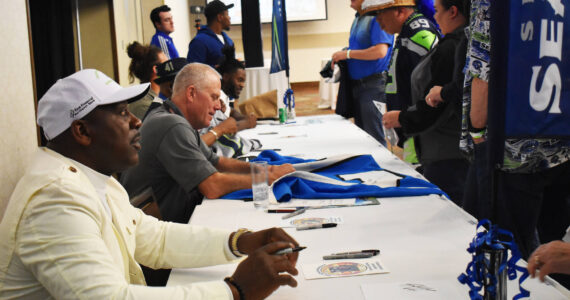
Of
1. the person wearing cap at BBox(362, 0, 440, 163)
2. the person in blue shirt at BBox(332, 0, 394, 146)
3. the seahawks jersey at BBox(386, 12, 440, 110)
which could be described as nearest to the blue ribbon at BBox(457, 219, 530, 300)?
the person wearing cap at BBox(362, 0, 440, 163)

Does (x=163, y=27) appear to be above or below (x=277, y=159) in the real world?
above

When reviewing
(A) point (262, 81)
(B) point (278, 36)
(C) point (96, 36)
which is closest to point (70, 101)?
(B) point (278, 36)

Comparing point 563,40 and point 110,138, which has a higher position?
point 563,40

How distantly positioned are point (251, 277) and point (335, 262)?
30 centimetres

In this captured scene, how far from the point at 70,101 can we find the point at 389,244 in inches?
33.0

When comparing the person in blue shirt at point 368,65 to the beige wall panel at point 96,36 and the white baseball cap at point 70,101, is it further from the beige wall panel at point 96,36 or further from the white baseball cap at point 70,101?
the white baseball cap at point 70,101

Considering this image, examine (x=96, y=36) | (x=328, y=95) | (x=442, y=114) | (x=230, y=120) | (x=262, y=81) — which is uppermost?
(x=96, y=36)

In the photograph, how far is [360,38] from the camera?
4.34m

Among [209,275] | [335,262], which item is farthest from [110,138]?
[335,262]

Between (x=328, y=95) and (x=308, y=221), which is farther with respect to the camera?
(x=328, y=95)

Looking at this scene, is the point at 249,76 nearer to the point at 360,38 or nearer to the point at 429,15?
the point at 360,38

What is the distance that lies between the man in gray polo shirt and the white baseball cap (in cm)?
94

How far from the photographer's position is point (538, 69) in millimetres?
1079

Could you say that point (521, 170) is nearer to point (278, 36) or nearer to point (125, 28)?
point (278, 36)
